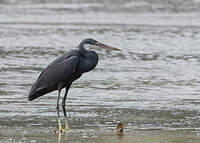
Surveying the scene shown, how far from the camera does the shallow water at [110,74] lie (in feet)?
33.6

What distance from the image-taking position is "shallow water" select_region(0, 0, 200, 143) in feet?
33.6

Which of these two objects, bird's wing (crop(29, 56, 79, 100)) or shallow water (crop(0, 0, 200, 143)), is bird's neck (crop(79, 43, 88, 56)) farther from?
shallow water (crop(0, 0, 200, 143))

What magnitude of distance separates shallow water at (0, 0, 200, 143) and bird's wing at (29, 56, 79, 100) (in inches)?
18.7

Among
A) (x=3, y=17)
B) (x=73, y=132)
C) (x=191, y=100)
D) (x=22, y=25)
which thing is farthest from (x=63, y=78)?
(x=3, y=17)

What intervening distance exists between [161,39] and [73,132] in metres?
13.4

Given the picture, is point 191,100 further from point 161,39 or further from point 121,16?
point 121,16

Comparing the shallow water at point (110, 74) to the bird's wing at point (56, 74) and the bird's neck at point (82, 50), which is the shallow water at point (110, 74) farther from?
the bird's neck at point (82, 50)

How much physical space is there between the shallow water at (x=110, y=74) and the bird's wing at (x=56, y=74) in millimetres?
476

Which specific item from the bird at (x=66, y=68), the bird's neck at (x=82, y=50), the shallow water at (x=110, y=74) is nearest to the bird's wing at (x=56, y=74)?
the bird at (x=66, y=68)

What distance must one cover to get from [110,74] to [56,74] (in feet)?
17.9

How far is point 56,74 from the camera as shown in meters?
10.7

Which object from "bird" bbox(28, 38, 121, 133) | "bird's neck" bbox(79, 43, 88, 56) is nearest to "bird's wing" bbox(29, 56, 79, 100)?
"bird" bbox(28, 38, 121, 133)

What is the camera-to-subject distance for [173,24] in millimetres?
27438

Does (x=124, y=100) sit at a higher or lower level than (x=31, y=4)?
higher
